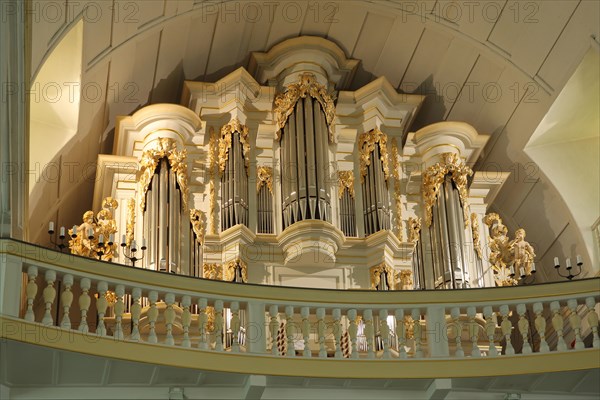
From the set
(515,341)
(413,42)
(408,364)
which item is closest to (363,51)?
(413,42)

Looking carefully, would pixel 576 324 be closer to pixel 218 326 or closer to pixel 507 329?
pixel 507 329

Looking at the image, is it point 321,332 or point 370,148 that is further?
point 370,148

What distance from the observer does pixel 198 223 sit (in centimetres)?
1461

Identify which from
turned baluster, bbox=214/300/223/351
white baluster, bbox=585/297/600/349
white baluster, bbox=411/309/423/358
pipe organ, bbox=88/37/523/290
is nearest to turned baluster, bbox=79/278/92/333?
turned baluster, bbox=214/300/223/351

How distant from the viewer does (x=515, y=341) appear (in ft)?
55.2

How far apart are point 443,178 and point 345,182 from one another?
131cm

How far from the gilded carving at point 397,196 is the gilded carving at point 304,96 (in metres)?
0.93

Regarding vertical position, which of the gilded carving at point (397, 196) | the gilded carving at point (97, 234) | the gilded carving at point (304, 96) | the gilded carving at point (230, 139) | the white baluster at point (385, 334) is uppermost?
the gilded carving at point (304, 96)

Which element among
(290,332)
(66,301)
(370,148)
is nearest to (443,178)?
(370,148)

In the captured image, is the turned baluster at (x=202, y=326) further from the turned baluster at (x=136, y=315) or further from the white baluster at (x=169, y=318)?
the turned baluster at (x=136, y=315)

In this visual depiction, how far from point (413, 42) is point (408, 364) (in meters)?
6.12

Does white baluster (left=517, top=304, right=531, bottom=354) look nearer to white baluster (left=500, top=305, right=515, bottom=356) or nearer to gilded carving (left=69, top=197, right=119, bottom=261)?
white baluster (left=500, top=305, right=515, bottom=356)

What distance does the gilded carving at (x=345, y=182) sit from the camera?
15242mm

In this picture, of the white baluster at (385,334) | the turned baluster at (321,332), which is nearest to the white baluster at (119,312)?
the turned baluster at (321,332)
